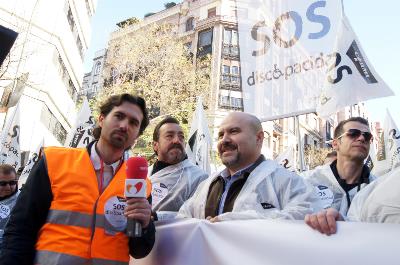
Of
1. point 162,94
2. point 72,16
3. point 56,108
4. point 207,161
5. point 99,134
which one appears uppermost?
point 72,16

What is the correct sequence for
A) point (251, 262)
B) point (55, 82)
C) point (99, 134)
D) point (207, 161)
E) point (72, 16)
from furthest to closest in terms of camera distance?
point (72, 16) → point (55, 82) → point (207, 161) → point (99, 134) → point (251, 262)

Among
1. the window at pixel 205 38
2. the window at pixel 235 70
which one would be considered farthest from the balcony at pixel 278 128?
the window at pixel 205 38

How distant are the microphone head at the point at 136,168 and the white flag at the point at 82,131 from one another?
6.15 metres

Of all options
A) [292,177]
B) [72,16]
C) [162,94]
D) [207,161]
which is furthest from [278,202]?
[162,94]

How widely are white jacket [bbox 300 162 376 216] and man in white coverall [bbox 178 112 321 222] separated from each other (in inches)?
33.6

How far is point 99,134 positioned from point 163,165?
1.32 metres

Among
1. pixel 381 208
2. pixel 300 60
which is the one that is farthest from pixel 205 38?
pixel 381 208

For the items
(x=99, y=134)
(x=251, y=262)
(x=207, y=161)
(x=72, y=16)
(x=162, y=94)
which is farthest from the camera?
(x=162, y=94)

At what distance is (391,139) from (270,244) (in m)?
6.91

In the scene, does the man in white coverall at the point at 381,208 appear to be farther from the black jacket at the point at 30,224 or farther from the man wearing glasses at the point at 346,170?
the man wearing glasses at the point at 346,170

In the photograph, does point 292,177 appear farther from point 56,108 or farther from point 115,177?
point 56,108

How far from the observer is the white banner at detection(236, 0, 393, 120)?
4.38 metres

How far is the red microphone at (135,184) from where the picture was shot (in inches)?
76.7

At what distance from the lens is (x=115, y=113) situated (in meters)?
2.62
